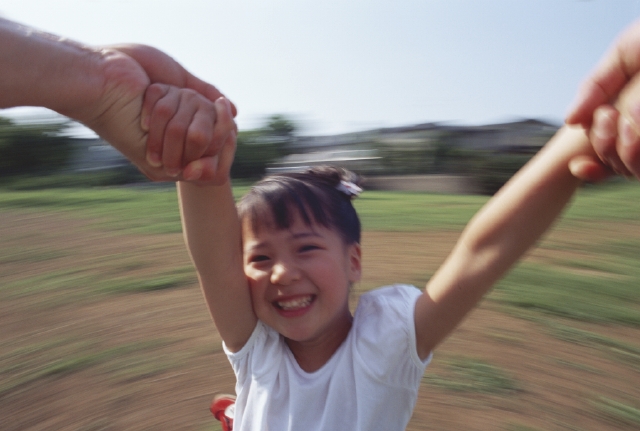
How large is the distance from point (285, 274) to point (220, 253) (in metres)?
0.21

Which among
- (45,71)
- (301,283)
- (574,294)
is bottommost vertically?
(574,294)

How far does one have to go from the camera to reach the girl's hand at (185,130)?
1355 mm

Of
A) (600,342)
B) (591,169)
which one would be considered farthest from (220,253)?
(600,342)

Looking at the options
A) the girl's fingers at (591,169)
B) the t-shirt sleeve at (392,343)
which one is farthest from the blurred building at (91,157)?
the girl's fingers at (591,169)

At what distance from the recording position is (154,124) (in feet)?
4.52

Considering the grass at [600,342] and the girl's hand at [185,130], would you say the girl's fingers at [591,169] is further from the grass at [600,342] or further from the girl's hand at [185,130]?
the grass at [600,342]

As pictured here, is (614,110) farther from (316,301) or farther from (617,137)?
(316,301)

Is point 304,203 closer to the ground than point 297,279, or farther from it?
farther from it

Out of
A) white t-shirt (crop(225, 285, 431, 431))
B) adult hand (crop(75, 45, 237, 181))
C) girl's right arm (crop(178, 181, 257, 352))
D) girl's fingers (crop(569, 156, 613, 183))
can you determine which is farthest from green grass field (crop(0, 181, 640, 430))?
adult hand (crop(75, 45, 237, 181))

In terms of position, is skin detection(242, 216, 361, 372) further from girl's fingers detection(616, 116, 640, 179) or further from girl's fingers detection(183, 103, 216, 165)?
girl's fingers detection(616, 116, 640, 179)

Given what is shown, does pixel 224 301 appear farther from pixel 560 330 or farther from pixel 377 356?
pixel 560 330

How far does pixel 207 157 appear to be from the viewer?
1.40 metres

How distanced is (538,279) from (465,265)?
106 inches

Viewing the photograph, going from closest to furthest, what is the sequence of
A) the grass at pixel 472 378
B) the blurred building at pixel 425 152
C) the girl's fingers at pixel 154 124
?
1. the girl's fingers at pixel 154 124
2. the grass at pixel 472 378
3. the blurred building at pixel 425 152
